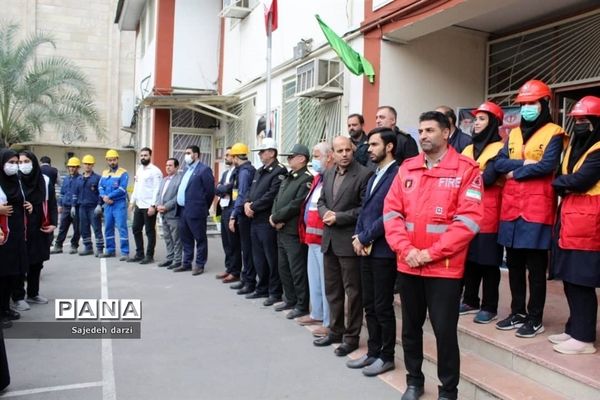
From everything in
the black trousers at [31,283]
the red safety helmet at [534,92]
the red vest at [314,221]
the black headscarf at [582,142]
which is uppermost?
the red safety helmet at [534,92]

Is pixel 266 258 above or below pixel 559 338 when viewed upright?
above

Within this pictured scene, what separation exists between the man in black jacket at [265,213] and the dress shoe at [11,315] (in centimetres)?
271

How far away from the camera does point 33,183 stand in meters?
5.92

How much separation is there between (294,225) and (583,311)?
2.93 meters

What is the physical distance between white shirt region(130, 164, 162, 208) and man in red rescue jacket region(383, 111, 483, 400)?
21.0 ft

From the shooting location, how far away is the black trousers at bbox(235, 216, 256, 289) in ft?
22.6

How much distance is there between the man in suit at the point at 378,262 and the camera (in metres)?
3.95

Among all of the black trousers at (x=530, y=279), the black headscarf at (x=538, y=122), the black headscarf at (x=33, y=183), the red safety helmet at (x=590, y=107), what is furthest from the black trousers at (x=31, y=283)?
the red safety helmet at (x=590, y=107)

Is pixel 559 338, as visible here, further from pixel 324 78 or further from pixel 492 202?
pixel 324 78

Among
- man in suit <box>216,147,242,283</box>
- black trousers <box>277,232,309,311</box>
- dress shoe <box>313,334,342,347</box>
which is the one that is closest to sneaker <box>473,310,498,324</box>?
dress shoe <box>313,334,342,347</box>

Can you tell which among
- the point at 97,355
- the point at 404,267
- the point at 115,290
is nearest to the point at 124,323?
the point at 97,355

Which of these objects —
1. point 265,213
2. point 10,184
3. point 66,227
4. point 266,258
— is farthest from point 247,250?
point 66,227

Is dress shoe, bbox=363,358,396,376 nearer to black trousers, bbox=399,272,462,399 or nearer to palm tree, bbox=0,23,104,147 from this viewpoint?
black trousers, bbox=399,272,462,399

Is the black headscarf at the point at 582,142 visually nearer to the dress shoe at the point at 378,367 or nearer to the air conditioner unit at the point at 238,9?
the dress shoe at the point at 378,367
